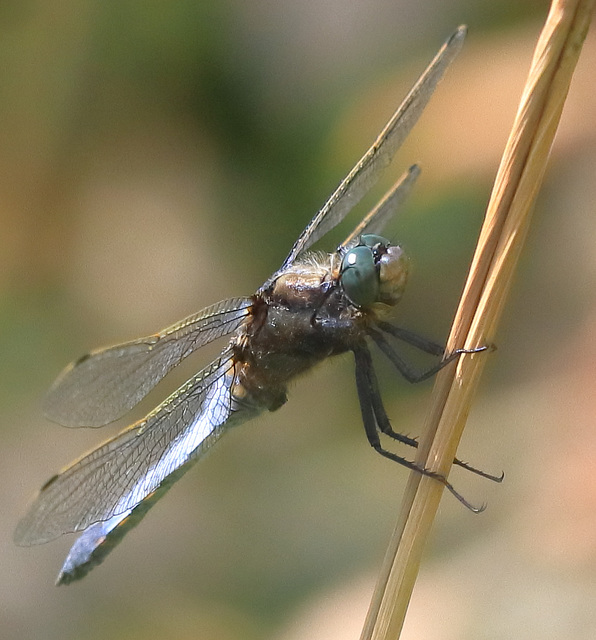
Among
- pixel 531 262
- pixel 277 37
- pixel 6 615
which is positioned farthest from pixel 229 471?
pixel 277 37

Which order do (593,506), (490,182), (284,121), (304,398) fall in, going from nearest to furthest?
(593,506) < (490,182) < (304,398) < (284,121)

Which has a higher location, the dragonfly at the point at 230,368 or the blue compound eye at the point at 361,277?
the blue compound eye at the point at 361,277

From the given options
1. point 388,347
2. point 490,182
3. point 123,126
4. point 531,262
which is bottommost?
point 531,262

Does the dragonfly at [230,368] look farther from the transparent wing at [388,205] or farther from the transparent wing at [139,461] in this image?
the transparent wing at [388,205]

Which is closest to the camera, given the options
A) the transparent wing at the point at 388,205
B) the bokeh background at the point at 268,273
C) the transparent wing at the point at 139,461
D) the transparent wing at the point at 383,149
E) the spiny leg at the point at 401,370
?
the spiny leg at the point at 401,370

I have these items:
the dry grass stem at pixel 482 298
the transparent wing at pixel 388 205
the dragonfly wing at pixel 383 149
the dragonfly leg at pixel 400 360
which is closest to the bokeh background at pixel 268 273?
the transparent wing at pixel 388 205

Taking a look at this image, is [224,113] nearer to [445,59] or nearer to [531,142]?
[445,59]

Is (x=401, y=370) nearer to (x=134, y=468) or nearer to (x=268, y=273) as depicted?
(x=134, y=468)

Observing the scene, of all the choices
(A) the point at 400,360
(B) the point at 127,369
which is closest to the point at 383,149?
(A) the point at 400,360
